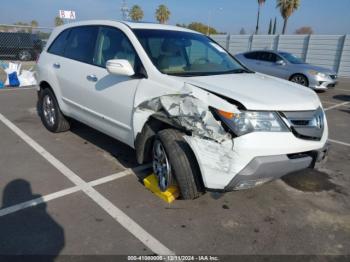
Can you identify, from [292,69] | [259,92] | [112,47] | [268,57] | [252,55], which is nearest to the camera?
[259,92]

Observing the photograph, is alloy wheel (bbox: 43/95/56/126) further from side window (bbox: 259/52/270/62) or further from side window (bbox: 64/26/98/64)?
side window (bbox: 259/52/270/62)

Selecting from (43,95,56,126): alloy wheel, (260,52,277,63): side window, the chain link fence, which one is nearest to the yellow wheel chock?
(43,95,56,126): alloy wheel

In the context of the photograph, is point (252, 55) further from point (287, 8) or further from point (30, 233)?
point (287, 8)

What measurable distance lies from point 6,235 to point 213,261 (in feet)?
5.84

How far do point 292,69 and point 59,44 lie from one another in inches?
342

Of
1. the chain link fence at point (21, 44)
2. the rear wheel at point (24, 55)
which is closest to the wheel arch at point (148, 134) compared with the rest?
the chain link fence at point (21, 44)

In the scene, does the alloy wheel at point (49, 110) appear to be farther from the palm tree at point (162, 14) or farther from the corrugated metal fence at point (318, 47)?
the palm tree at point (162, 14)

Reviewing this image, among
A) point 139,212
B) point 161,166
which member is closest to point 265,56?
point 161,166

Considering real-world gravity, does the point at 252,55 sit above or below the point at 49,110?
above

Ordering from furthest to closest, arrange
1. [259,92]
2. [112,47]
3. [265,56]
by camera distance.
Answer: [265,56], [112,47], [259,92]

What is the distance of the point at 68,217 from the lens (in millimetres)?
2990

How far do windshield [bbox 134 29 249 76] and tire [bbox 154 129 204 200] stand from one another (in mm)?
812

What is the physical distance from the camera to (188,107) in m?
2.88

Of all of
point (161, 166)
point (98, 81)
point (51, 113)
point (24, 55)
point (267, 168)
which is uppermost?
point (98, 81)
